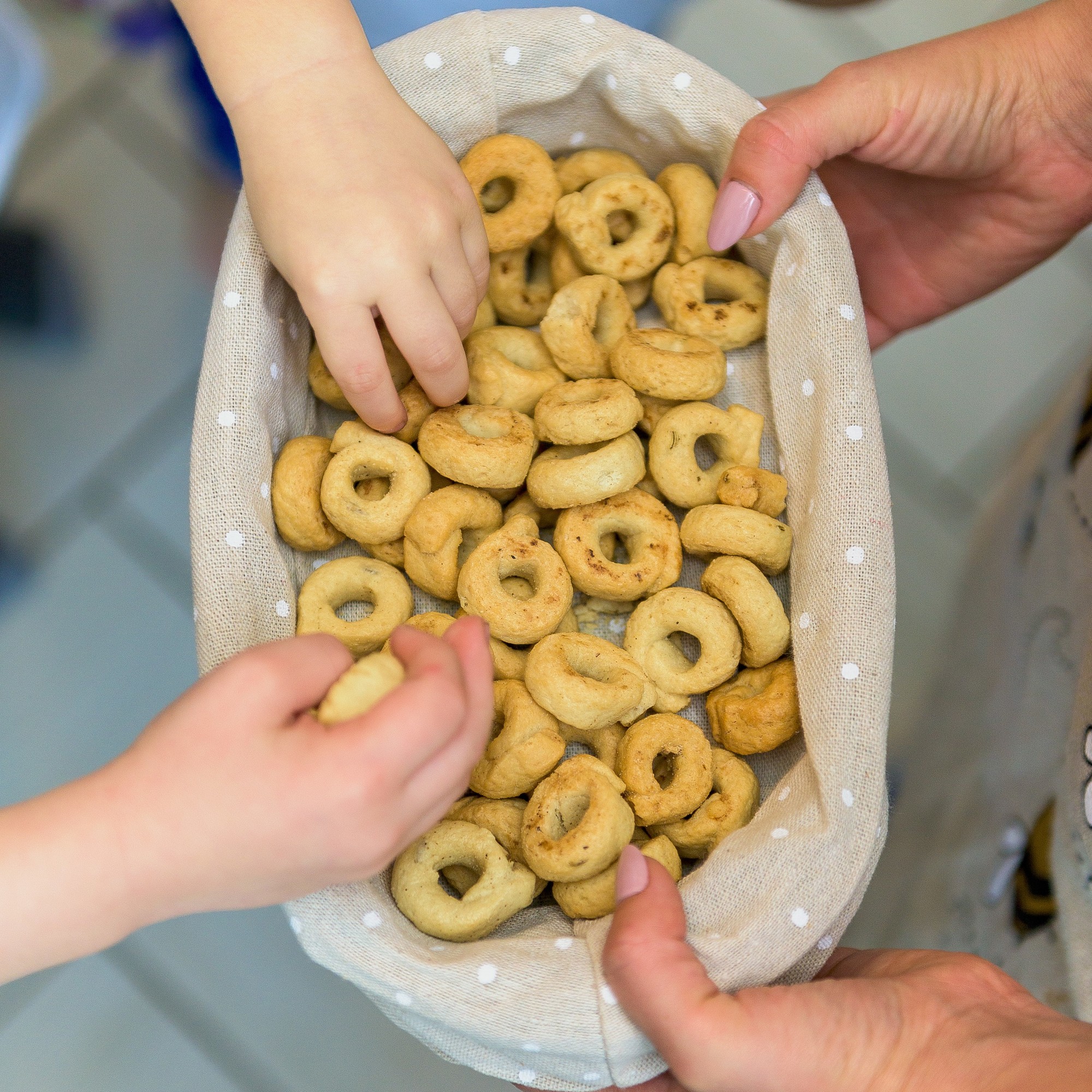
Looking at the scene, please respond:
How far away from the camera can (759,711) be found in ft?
2.17

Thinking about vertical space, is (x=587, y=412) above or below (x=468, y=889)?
above

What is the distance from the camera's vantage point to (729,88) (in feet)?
2.46

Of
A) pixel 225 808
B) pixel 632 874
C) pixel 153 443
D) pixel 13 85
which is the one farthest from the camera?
pixel 153 443

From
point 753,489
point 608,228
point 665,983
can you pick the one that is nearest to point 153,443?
point 608,228

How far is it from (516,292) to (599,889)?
0.43 meters

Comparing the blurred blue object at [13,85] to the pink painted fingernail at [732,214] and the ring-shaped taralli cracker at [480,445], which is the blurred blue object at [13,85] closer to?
the ring-shaped taralli cracker at [480,445]

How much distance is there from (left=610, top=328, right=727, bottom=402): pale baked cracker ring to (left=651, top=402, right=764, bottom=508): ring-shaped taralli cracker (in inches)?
0.6

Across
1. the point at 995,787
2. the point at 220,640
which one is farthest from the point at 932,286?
the point at 220,640

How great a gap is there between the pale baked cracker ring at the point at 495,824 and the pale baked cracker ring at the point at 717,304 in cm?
35

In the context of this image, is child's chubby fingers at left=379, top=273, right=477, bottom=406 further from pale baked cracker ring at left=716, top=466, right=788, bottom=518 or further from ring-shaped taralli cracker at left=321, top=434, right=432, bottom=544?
pale baked cracker ring at left=716, top=466, right=788, bottom=518

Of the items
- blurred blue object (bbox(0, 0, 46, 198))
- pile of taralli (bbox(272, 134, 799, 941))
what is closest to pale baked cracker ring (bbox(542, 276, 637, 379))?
pile of taralli (bbox(272, 134, 799, 941))

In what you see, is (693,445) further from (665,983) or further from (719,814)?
(665,983)

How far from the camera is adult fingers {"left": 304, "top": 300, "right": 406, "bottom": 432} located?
63cm

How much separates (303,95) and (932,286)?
593mm
